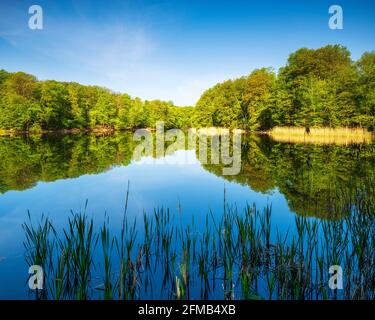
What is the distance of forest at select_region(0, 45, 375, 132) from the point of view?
33.0 m

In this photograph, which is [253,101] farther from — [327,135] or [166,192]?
[166,192]

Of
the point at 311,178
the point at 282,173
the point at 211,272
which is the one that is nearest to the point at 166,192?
the point at 282,173

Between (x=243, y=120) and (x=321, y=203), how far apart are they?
46.3 m

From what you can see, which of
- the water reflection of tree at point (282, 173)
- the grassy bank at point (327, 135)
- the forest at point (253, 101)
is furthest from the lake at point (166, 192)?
the forest at point (253, 101)

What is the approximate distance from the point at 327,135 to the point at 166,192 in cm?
2936

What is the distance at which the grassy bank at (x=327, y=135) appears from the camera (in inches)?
1156

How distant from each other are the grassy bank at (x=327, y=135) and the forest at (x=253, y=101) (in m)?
0.91

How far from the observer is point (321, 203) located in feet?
26.9

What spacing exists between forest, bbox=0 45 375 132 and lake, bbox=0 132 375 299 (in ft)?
65.0

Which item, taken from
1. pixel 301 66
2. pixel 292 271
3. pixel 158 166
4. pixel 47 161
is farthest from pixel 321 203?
pixel 301 66

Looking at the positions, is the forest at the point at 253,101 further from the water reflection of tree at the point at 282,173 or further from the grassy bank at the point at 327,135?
the water reflection of tree at the point at 282,173

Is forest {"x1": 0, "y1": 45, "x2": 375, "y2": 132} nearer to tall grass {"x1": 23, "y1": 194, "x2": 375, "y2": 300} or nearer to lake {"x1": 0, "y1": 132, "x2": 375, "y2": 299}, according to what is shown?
lake {"x1": 0, "y1": 132, "x2": 375, "y2": 299}

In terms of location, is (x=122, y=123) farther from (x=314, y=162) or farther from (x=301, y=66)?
(x=314, y=162)

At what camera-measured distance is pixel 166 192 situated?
10.9 metres
